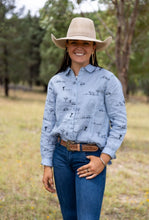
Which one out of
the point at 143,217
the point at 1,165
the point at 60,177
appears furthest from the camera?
the point at 1,165

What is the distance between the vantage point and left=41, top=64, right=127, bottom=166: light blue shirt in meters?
2.46

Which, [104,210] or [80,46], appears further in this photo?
[104,210]

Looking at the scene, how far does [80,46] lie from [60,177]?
3.64ft

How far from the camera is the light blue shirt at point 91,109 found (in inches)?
97.0

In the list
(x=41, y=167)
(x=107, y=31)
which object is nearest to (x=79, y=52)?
(x=41, y=167)

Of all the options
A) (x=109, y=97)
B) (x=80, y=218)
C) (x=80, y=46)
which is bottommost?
(x=80, y=218)

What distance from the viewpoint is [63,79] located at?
8.76 ft

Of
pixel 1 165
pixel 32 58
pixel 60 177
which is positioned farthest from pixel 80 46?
pixel 32 58

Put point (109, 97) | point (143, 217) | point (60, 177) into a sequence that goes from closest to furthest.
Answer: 1. point (109, 97)
2. point (60, 177)
3. point (143, 217)

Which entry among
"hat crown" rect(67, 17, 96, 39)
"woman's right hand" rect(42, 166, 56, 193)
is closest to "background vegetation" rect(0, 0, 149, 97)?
"hat crown" rect(67, 17, 96, 39)

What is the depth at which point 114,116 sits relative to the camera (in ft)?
8.13

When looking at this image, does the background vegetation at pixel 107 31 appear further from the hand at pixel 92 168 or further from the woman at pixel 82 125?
the hand at pixel 92 168

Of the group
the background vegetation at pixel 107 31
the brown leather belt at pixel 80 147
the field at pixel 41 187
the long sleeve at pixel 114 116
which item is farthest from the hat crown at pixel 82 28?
the field at pixel 41 187

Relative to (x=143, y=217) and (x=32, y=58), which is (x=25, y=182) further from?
(x=32, y=58)
